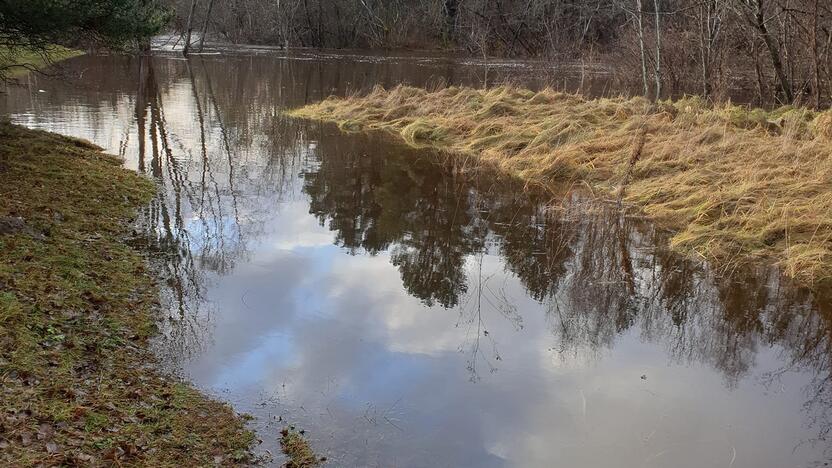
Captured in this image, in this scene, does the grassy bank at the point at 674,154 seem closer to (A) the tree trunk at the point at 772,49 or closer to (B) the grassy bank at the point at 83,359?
(A) the tree trunk at the point at 772,49

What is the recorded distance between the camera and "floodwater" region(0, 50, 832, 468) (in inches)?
193

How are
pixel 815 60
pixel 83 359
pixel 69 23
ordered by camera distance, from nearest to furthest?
pixel 83 359
pixel 69 23
pixel 815 60

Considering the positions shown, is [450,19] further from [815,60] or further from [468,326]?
[468,326]

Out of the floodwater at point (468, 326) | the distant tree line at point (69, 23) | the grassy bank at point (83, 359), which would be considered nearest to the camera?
the grassy bank at point (83, 359)

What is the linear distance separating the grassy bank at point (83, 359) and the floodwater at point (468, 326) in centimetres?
32

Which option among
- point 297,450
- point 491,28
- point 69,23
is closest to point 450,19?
point 491,28

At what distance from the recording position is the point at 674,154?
11.8 meters

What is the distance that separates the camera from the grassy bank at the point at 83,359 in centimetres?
393

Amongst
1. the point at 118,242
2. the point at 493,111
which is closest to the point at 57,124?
the point at 118,242

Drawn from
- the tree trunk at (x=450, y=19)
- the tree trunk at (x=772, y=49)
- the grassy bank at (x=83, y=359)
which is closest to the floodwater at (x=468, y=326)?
the grassy bank at (x=83, y=359)

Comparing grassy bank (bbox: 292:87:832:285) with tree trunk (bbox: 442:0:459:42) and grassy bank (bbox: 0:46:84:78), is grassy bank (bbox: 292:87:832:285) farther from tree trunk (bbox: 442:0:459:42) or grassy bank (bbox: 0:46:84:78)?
tree trunk (bbox: 442:0:459:42)

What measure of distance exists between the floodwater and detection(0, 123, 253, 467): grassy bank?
32 cm

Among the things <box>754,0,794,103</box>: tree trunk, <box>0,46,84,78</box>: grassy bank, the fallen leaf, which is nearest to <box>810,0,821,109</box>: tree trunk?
<box>754,0,794,103</box>: tree trunk

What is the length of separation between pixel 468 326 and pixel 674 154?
682 centimetres
